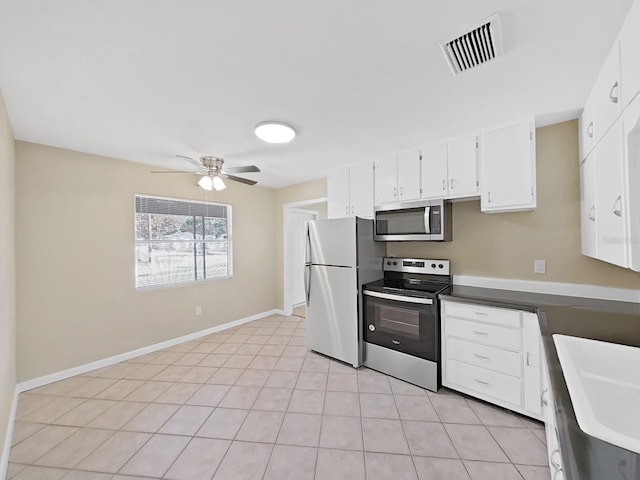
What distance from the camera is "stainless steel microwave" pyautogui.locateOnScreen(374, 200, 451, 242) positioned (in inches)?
100

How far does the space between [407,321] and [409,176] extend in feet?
4.77

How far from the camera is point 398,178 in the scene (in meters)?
2.83

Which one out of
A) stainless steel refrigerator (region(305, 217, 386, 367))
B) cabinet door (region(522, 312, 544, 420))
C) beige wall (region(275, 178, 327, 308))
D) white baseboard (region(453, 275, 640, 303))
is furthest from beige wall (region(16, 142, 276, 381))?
cabinet door (region(522, 312, 544, 420))

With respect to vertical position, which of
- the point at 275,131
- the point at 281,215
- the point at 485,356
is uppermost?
the point at 275,131

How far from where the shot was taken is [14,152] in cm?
244

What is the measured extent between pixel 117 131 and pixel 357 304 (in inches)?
109

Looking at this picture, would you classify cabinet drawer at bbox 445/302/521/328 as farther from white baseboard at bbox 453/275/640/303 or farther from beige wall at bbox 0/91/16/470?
beige wall at bbox 0/91/16/470

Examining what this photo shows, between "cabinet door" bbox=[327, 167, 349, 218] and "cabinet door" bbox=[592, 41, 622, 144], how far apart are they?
2.13 meters

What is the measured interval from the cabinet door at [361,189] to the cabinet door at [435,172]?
0.61 meters

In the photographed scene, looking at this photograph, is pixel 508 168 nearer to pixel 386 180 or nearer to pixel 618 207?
pixel 618 207

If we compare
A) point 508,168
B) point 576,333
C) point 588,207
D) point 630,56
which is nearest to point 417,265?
point 508,168

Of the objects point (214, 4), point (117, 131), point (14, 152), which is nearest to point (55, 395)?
point (14, 152)

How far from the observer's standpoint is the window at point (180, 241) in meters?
3.33

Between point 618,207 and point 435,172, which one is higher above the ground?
point 435,172
